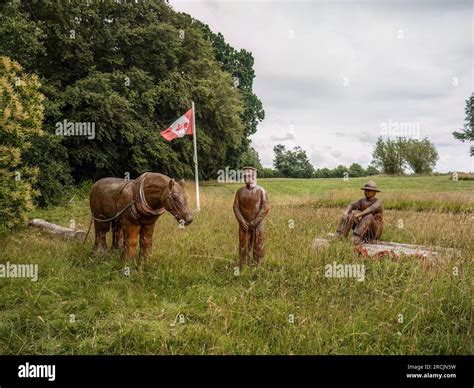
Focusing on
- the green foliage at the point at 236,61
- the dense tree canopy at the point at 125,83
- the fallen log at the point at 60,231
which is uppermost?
the green foliage at the point at 236,61

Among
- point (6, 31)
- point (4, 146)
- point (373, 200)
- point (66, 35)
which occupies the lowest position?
point (373, 200)

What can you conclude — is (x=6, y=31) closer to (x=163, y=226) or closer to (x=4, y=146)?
(x=4, y=146)

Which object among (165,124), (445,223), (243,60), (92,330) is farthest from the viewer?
(243,60)

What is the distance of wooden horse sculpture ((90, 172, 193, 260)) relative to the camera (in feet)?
15.8

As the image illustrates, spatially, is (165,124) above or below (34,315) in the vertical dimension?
above

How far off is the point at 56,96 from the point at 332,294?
39.6ft

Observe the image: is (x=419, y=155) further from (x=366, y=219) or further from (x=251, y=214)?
(x=251, y=214)

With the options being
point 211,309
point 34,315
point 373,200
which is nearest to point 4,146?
point 34,315

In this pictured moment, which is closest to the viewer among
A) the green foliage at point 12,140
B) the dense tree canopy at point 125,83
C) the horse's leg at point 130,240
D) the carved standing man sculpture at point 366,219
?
the horse's leg at point 130,240

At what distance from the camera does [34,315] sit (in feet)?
13.1

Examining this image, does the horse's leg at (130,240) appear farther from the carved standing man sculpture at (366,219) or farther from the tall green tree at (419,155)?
the tall green tree at (419,155)

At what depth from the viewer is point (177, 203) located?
476 cm

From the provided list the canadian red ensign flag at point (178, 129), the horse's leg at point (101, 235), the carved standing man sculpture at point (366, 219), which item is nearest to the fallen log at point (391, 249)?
the carved standing man sculpture at point (366, 219)

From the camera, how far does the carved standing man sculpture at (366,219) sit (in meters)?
6.40
